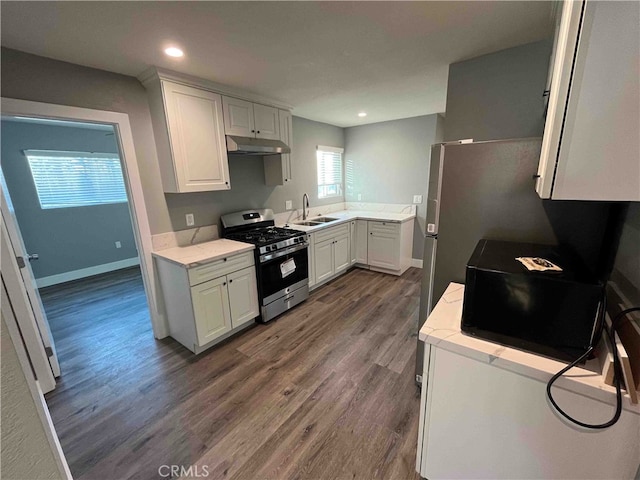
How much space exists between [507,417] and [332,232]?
2.90m

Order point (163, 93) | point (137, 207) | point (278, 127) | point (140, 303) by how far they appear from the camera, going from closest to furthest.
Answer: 1. point (163, 93)
2. point (137, 207)
3. point (278, 127)
4. point (140, 303)

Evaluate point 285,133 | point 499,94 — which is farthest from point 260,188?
point 499,94

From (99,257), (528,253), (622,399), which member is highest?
(528,253)

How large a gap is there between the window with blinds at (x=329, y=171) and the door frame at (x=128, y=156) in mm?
2672

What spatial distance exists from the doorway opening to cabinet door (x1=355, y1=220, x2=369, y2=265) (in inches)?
116

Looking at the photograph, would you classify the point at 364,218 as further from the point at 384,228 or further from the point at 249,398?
the point at 249,398

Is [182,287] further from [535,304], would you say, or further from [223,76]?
[535,304]

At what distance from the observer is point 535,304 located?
95 centimetres

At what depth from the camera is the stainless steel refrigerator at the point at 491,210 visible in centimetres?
127

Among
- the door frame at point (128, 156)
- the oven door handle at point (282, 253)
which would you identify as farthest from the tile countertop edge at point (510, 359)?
the door frame at point (128, 156)

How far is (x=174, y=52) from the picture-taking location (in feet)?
5.98

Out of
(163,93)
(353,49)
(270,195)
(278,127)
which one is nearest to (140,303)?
(270,195)

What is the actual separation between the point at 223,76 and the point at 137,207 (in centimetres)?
136

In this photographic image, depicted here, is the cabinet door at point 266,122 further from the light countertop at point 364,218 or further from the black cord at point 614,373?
the black cord at point 614,373
